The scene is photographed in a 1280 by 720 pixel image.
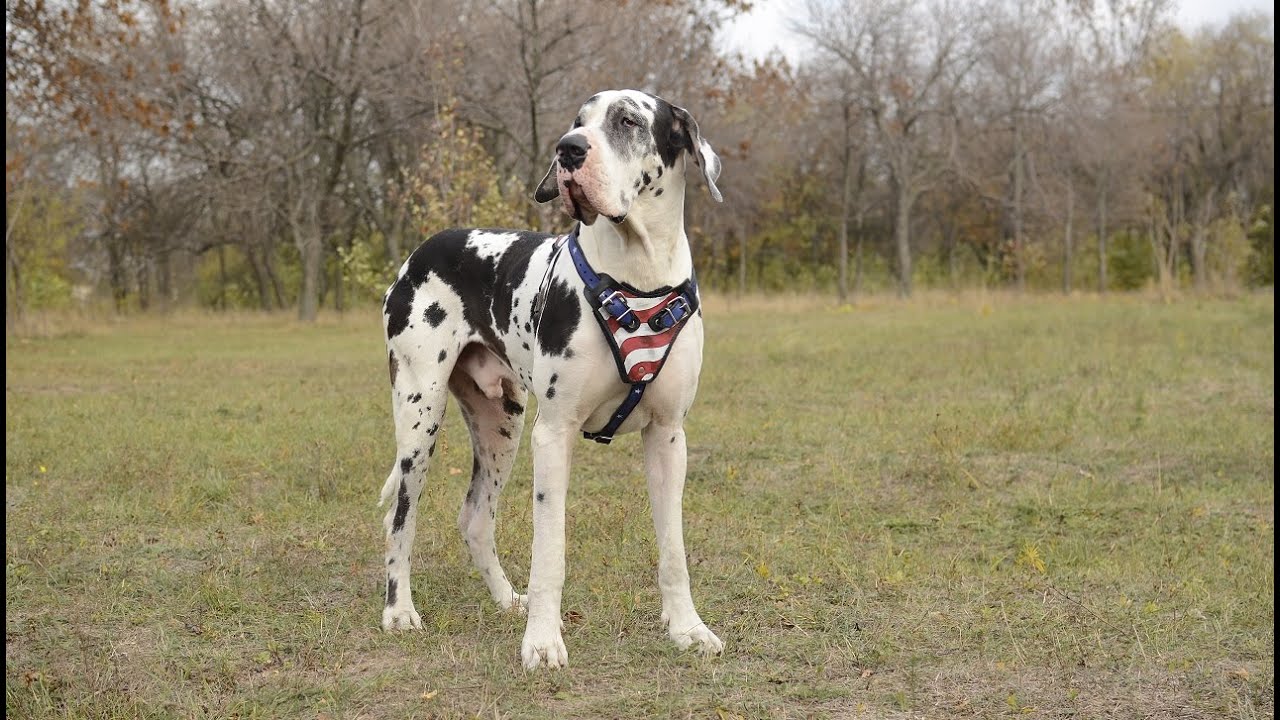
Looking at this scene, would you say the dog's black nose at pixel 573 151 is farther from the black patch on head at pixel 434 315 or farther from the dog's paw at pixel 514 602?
the dog's paw at pixel 514 602

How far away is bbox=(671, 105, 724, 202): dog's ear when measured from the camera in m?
3.99

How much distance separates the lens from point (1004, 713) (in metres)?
3.82

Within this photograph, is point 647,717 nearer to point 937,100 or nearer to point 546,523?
point 546,523

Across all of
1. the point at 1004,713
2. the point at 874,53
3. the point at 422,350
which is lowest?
the point at 1004,713

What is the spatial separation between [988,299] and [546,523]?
25940mm

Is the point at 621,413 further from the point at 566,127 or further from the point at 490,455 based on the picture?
the point at 566,127

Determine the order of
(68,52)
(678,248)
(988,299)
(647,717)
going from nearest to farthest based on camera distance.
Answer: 1. (647,717)
2. (678,248)
3. (68,52)
4. (988,299)

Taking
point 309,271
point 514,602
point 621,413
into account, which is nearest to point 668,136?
point 621,413

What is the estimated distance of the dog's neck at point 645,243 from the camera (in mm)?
4004

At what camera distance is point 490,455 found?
16.3 ft

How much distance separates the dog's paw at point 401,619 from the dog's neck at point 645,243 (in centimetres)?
166

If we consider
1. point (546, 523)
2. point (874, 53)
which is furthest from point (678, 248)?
point (874, 53)

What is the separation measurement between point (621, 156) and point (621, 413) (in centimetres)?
92

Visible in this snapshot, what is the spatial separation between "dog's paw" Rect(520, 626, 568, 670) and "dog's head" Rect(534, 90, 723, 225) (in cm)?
148
